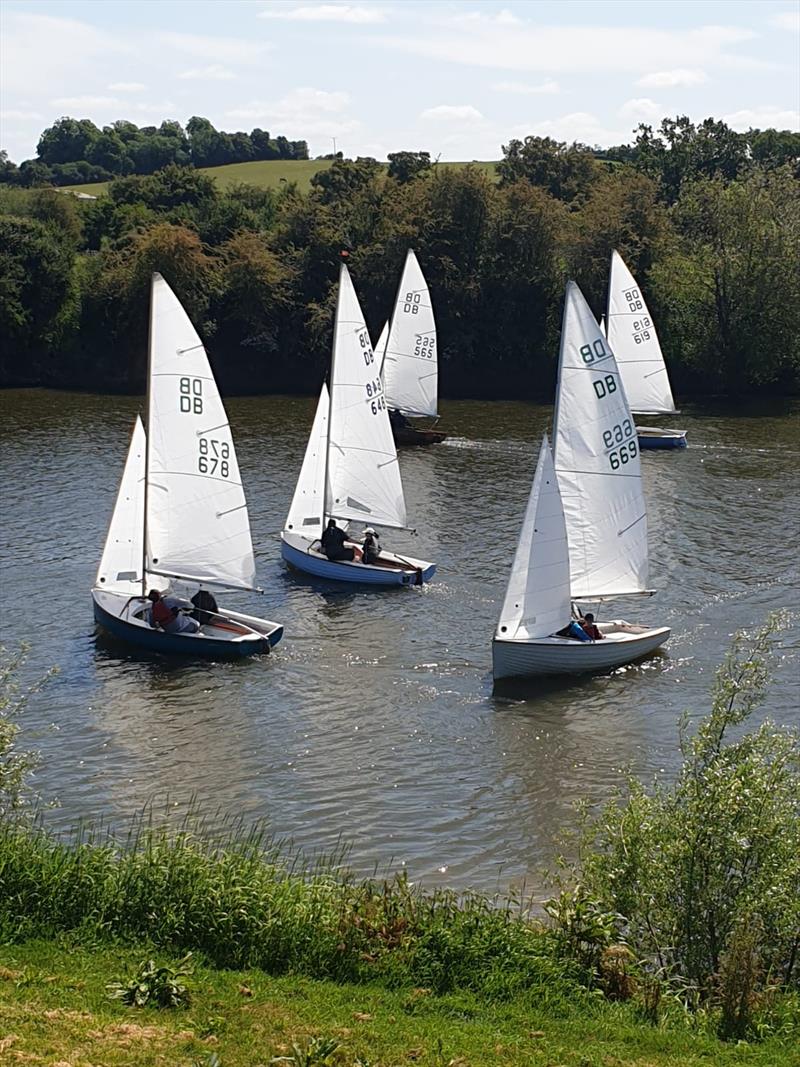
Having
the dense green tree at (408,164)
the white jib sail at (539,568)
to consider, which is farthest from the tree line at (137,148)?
the white jib sail at (539,568)

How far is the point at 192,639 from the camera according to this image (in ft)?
104

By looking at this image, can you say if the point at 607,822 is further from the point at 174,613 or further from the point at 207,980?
the point at 174,613

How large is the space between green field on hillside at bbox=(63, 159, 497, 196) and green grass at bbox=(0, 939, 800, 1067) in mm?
100713

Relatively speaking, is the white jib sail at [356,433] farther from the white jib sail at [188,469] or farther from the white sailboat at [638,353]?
the white sailboat at [638,353]

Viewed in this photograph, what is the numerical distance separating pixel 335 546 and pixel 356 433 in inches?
150

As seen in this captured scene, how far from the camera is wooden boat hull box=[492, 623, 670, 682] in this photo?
30.4 m

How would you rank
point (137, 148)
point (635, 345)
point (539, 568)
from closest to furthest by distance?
point (539, 568), point (635, 345), point (137, 148)

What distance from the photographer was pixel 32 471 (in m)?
53.2

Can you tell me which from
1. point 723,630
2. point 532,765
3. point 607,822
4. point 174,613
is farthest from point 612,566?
point 607,822

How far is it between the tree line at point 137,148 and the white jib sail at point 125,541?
109541 mm

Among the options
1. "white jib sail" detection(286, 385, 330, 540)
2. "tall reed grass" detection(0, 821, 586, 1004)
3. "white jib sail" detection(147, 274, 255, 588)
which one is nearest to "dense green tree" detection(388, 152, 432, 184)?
"white jib sail" detection(286, 385, 330, 540)

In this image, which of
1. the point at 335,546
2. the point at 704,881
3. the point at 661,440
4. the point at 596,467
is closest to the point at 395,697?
the point at 596,467

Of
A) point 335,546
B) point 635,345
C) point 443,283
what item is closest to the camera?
point 335,546

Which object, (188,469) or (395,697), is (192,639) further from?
(395,697)
